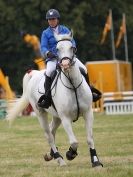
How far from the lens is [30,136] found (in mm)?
21203

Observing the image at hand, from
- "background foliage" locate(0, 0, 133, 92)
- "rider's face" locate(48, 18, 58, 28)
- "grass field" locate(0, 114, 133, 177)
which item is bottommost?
"background foliage" locate(0, 0, 133, 92)

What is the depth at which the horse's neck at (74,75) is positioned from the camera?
41.7 ft

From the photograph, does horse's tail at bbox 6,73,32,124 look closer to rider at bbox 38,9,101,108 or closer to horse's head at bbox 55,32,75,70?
rider at bbox 38,9,101,108

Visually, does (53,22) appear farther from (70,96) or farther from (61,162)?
(61,162)

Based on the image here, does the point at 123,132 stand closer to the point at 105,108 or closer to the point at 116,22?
the point at 105,108

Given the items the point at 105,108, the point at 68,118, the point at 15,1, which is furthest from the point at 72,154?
the point at 15,1

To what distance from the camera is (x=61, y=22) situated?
5112cm

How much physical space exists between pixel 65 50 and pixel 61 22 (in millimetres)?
38836

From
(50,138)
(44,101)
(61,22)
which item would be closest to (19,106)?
(50,138)

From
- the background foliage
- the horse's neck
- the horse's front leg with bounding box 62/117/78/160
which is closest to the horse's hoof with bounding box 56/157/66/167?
the horse's front leg with bounding box 62/117/78/160

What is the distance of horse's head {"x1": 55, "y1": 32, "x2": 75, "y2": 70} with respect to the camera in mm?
12328

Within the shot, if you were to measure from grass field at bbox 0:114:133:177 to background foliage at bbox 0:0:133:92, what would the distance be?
25.2 metres

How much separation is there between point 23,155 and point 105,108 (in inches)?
757

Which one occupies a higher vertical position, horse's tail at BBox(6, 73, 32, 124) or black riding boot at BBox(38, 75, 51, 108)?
black riding boot at BBox(38, 75, 51, 108)
